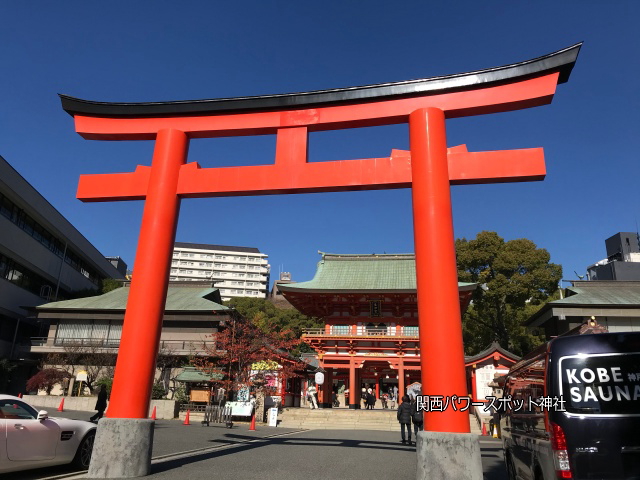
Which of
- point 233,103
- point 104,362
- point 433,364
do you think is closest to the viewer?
point 433,364

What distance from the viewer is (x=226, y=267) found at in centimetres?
11550

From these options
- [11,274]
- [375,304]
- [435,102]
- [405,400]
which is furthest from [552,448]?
[11,274]

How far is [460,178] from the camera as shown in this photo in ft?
26.4

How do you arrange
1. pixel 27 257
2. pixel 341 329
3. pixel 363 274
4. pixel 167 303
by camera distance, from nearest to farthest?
pixel 341 329 → pixel 363 274 → pixel 167 303 → pixel 27 257

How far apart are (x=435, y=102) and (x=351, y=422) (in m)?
20.3

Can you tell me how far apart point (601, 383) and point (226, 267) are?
114 m

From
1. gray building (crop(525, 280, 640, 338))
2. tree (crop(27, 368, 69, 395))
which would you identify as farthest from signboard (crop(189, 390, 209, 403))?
gray building (crop(525, 280, 640, 338))

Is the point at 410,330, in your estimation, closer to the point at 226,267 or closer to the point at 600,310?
the point at 600,310

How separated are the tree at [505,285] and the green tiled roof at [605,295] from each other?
8.02 m

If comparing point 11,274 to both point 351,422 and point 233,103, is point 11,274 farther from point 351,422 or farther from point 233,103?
point 233,103

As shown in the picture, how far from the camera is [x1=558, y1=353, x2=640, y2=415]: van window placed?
456cm

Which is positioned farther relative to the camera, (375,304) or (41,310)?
(41,310)

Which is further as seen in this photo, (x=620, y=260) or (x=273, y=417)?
(x=620, y=260)

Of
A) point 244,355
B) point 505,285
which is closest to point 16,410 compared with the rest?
point 244,355
